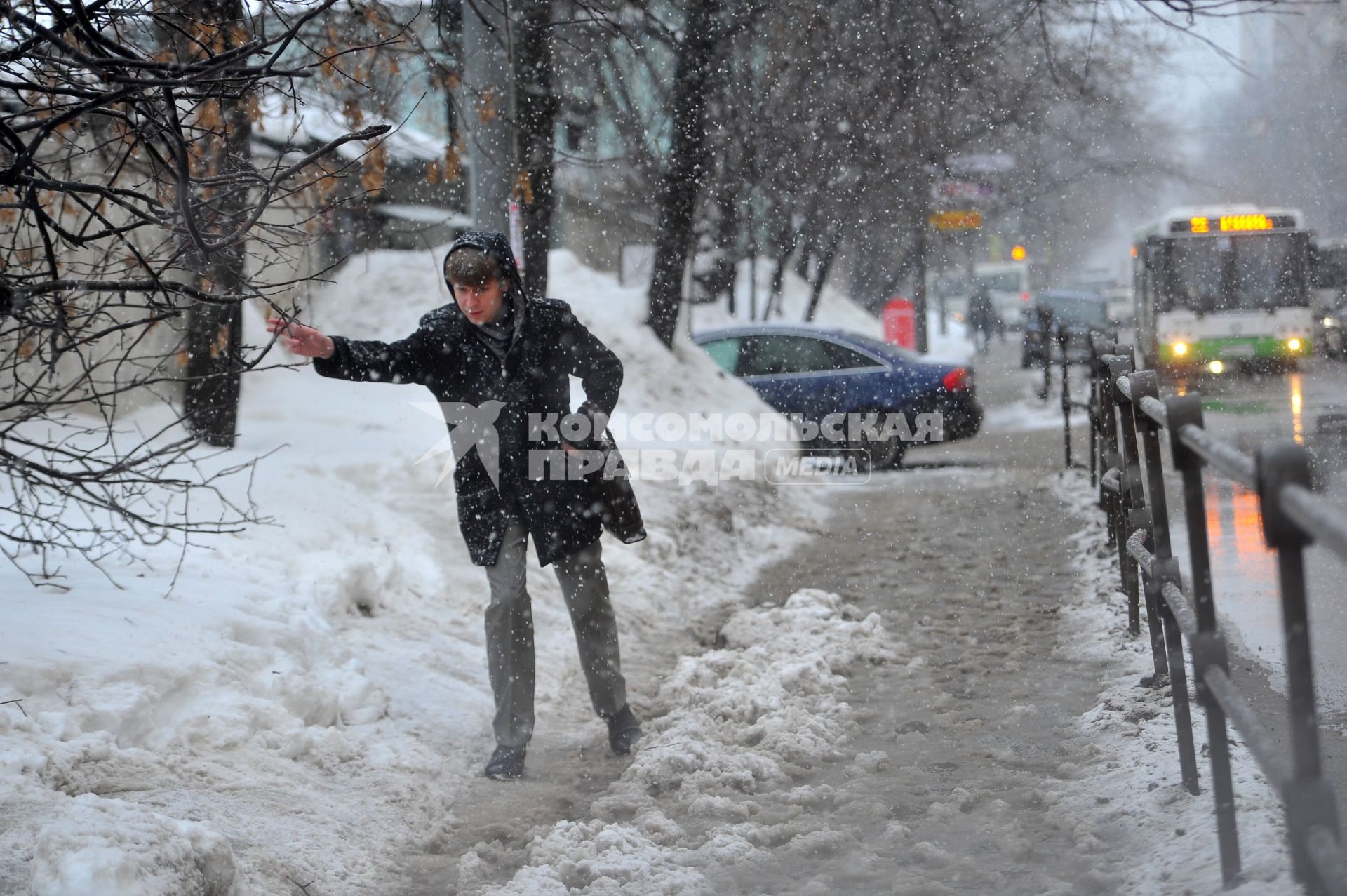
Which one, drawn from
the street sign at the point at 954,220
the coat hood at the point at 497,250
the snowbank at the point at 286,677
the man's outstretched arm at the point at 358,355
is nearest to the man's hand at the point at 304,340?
the man's outstretched arm at the point at 358,355

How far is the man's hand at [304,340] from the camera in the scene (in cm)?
396

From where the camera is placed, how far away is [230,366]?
23.6 ft

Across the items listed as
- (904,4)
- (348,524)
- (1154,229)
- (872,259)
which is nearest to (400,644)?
(348,524)

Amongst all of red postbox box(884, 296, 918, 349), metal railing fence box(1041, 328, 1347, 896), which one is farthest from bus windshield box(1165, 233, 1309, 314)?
metal railing fence box(1041, 328, 1347, 896)

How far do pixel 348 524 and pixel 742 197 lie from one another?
44.1ft

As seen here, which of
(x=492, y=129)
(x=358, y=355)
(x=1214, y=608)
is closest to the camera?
(x=1214, y=608)

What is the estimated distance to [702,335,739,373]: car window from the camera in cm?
1407

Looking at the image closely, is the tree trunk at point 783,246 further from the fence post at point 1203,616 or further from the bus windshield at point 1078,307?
the fence post at point 1203,616

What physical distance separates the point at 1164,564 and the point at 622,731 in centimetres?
206

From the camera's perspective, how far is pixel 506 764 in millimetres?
4523

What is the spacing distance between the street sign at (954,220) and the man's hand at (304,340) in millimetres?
19793

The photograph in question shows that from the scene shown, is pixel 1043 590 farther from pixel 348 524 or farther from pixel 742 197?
A: pixel 742 197

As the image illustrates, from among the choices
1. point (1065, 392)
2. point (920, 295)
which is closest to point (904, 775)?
point (1065, 392)

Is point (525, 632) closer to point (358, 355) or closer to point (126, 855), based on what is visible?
point (358, 355)
